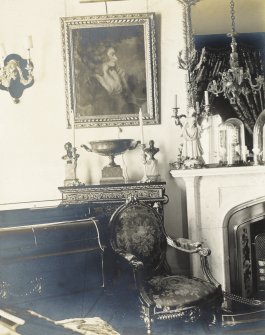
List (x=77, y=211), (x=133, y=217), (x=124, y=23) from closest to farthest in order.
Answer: (x=133, y=217)
(x=77, y=211)
(x=124, y=23)

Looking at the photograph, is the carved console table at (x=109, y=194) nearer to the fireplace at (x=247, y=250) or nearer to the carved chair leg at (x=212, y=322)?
the fireplace at (x=247, y=250)

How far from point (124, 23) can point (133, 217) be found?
3.45 ft

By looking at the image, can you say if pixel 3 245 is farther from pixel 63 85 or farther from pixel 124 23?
pixel 124 23

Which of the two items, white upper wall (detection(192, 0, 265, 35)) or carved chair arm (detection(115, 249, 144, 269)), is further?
white upper wall (detection(192, 0, 265, 35))

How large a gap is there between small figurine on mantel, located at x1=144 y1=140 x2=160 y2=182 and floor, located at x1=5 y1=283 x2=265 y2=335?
588mm

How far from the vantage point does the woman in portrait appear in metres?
2.58

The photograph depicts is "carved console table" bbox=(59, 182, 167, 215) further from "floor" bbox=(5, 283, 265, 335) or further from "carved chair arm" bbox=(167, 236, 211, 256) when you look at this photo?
"floor" bbox=(5, 283, 265, 335)

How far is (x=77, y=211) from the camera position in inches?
94.6

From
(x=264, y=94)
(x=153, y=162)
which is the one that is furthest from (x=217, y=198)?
(x=264, y=94)

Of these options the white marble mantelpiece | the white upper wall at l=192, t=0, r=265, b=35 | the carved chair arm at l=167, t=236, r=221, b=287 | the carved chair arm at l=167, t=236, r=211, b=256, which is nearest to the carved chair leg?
the carved chair arm at l=167, t=236, r=221, b=287

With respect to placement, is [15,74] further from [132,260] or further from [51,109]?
[132,260]

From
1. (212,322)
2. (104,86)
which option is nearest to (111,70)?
(104,86)

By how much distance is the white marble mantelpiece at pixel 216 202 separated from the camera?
8.24 feet

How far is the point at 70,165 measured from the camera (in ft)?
8.32
